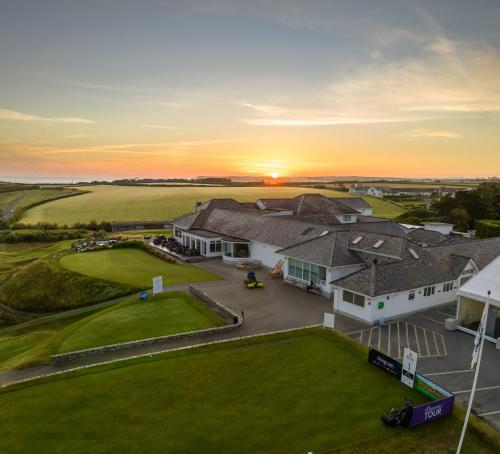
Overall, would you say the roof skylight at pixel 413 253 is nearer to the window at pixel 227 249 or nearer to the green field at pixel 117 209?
the window at pixel 227 249

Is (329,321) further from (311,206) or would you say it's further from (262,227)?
(311,206)

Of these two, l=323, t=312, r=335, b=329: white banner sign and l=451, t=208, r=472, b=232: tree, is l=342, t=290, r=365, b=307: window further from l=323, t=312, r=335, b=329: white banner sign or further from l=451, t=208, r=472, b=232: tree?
l=451, t=208, r=472, b=232: tree

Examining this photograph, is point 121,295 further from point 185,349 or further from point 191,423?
point 191,423

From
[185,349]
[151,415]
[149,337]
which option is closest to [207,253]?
[149,337]

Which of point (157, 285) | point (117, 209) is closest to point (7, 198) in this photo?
point (117, 209)

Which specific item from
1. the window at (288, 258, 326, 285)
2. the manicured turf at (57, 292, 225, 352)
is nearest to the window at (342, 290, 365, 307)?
the window at (288, 258, 326, 285)

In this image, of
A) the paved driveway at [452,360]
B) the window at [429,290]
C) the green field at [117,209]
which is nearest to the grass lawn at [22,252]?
the green field at [117,209]
